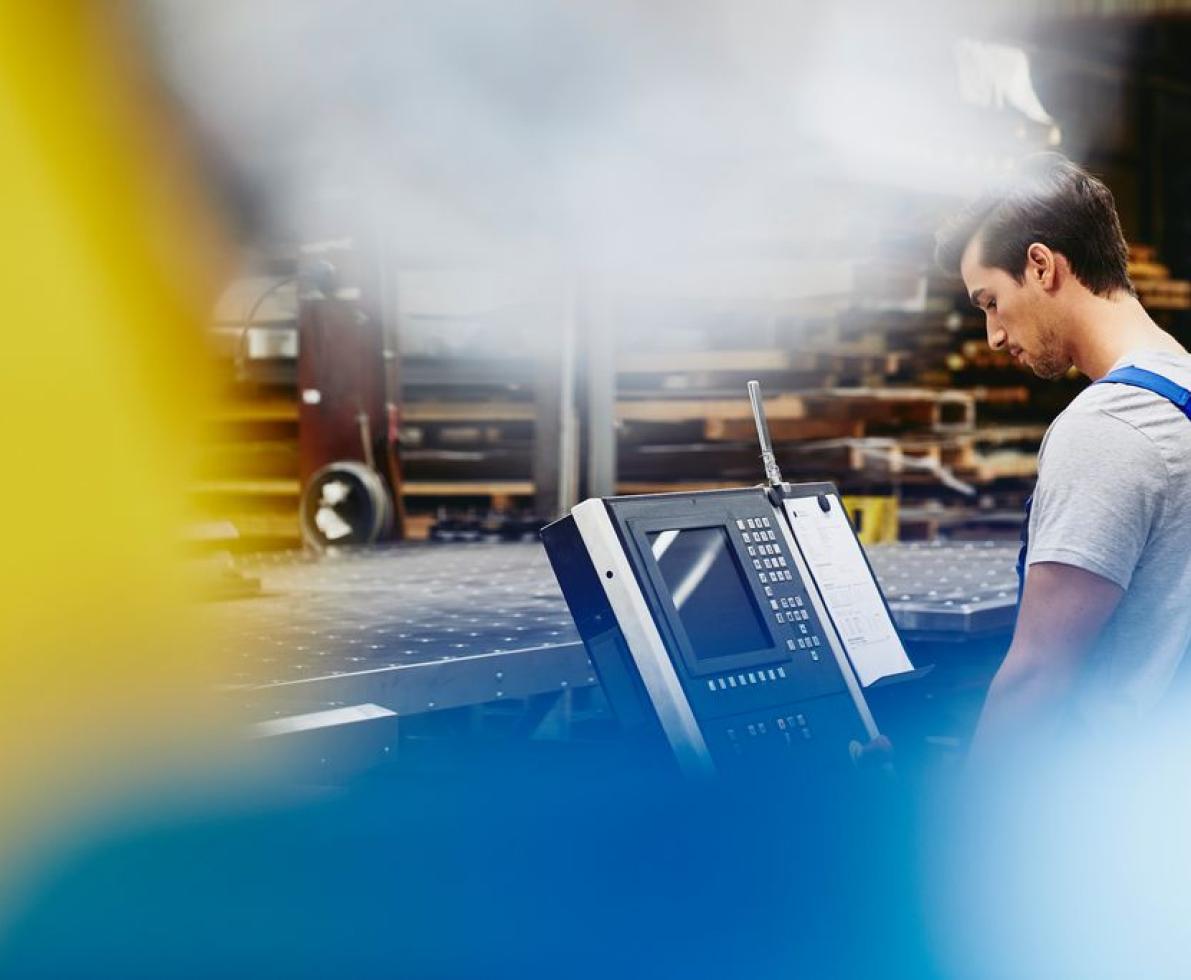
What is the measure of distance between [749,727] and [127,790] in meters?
0.59

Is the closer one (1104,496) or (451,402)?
(1104,496)

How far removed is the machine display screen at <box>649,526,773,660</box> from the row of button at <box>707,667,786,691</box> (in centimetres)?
2

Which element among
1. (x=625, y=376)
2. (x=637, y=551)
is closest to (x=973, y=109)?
(x=625, y=376)

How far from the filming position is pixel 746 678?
1.49 meters

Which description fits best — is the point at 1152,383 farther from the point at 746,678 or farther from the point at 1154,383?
the point at 746,678

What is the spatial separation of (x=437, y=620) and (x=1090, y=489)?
1050 millimetres

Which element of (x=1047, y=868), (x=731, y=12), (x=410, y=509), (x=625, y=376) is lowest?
(x=410, y=509)

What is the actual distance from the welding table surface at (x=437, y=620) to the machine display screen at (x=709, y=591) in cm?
39

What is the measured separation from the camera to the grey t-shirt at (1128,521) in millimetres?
1414

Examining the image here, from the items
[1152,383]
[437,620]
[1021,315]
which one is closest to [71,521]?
[437,620]

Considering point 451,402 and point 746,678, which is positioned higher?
point 746,678

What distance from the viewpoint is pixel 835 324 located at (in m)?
6.97

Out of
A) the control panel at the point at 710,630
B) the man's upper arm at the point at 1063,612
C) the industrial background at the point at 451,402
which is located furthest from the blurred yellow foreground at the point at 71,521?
the man's upper arm at the point at 1063,612

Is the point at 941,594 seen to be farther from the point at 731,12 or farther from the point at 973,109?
the point at 973,109
